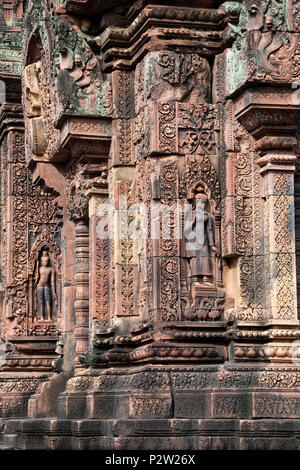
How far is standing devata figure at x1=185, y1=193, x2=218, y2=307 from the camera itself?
15906 mm

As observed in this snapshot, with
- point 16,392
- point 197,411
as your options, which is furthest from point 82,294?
point 16,392

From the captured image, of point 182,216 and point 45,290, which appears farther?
point 45,290

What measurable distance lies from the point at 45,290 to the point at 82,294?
171 inches

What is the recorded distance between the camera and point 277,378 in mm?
15148

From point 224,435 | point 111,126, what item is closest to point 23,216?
point 111,126

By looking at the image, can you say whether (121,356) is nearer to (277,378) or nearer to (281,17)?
(277,378)

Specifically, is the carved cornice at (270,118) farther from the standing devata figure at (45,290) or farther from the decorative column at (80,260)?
the standing devata figure at (45,290)

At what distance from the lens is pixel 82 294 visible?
1861 cm

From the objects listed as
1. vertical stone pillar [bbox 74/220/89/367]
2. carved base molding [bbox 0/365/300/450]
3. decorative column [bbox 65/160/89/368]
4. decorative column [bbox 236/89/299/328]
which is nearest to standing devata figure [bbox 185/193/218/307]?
decorative column [bbox 236/89/299/328]

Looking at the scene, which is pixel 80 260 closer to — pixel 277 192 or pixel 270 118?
pixel 277 192

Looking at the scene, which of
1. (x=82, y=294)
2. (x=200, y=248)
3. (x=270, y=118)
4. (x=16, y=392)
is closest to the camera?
(x=270, y=118)

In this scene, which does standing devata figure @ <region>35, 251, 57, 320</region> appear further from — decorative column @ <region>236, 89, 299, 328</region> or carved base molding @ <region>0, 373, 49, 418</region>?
decorative column @ <region>236, 89, 299, 328</region>
